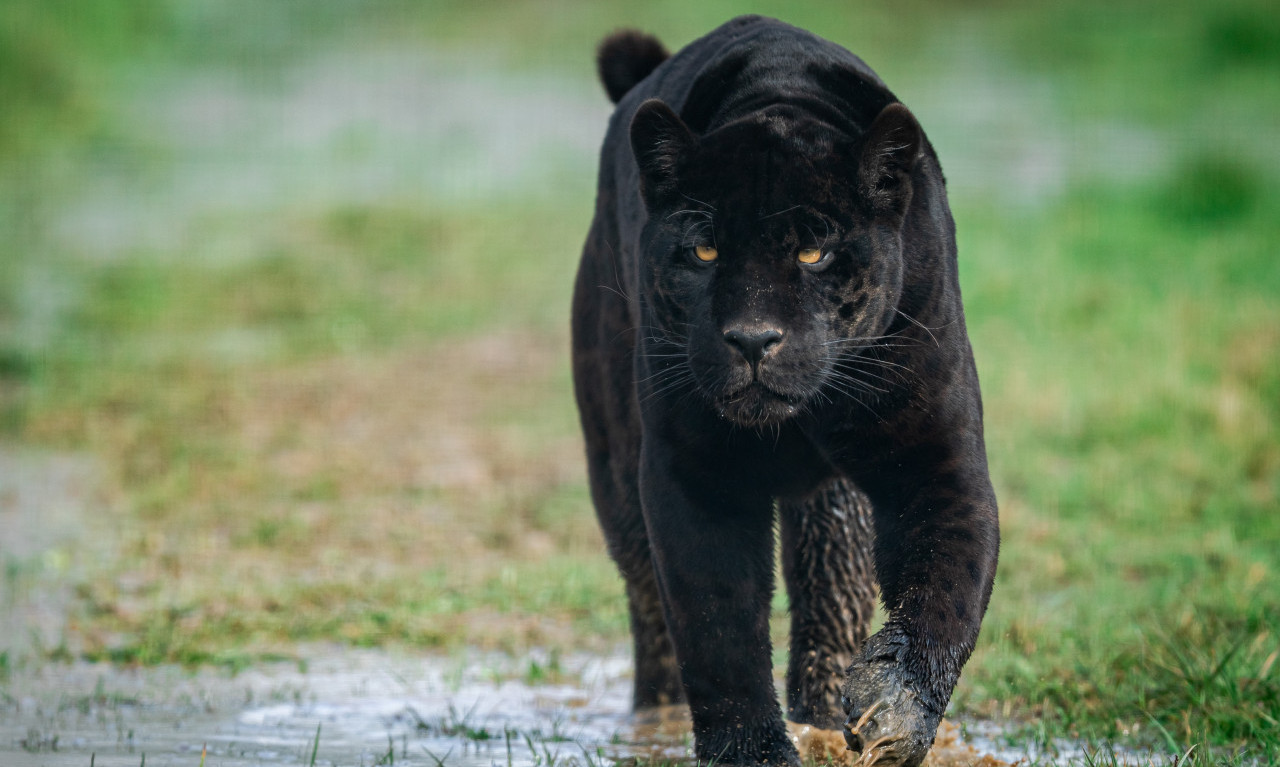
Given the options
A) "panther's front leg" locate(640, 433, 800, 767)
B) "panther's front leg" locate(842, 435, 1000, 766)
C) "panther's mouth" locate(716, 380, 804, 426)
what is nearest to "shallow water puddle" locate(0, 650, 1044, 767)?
"panther's front leg" locate(640, 433, 800, 767)

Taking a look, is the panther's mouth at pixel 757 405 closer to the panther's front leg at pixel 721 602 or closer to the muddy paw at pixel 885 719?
the panther's front leg at pixel 721 602

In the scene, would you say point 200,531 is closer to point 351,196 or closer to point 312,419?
point 312,419

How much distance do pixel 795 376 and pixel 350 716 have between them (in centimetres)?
209

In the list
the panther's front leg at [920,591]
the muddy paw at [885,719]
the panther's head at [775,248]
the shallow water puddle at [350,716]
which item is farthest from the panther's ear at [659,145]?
the shallow water puddle at [350,716]

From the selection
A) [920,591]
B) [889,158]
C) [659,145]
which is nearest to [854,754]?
[920,591]

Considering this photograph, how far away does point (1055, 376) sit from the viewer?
33.4 ft

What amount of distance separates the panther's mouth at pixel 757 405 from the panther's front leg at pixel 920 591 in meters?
0.33

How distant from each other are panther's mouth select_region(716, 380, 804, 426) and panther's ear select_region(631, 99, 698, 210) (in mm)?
552

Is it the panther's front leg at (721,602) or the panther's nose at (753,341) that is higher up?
the panther's nose at (753,341)

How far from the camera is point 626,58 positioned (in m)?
5.30

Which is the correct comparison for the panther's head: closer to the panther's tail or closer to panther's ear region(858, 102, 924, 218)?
panther's ear region(858, 102, 924, 218)

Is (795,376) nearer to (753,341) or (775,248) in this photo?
(753,341)

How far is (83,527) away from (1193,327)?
7.24m

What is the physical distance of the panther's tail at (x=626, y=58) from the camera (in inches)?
208
